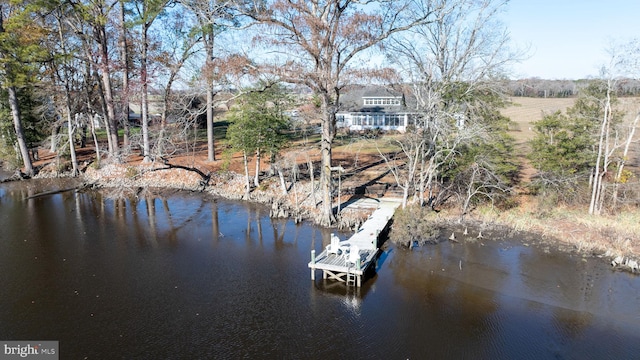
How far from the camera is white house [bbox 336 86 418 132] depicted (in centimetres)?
4573

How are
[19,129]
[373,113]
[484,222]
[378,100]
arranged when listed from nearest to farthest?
[484,222] < [19,129] < [373,113] < [378,100]

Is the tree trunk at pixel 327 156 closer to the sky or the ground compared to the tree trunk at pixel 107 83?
closer to the ground

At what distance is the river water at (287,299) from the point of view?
10883 millimetres

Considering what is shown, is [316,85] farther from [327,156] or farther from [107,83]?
[107,83]

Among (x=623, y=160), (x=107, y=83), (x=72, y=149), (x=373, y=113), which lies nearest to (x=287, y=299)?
(x=623, y=160)

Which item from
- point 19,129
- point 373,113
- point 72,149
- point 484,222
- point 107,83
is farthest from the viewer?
point 373,113

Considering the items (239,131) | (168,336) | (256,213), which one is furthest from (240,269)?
(239,131)

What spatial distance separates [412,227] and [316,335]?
826cm

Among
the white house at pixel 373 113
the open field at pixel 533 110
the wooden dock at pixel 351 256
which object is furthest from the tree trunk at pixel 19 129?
the open field at pixel 533 110

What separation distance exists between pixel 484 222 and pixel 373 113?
1094 inches

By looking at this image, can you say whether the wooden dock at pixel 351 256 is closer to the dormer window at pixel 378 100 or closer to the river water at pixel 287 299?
the river water at pixel 287 299

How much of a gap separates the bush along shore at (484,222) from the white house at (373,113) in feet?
72.6

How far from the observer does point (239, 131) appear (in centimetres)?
2409

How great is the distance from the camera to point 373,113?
46.2 metres
